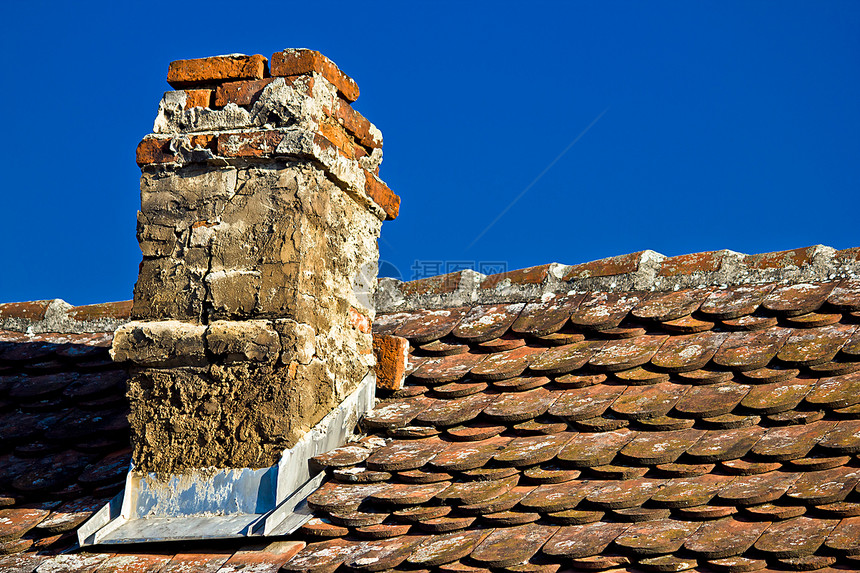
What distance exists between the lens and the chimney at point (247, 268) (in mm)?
2961

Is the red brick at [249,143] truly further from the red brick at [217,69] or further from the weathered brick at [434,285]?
the weathered brick at [434,285]

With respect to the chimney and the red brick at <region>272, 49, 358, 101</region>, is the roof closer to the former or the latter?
the chimney

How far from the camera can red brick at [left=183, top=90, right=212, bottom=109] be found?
3.34 meters

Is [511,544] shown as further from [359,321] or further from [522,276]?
[522,276]

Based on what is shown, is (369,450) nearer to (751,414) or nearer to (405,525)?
(405,525)

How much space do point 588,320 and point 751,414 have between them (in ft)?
2.67

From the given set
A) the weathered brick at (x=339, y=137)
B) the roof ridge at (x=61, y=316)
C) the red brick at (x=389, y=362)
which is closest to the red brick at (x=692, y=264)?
the red brick at (x=389, y=362)

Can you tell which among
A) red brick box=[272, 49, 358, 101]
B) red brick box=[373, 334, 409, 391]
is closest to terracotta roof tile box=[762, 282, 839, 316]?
red brick box=[373, 334, 409, 391]

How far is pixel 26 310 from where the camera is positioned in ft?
15.5

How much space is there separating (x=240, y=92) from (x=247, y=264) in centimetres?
71

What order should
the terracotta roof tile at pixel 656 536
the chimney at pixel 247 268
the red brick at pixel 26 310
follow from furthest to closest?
1. the red brick at pixel 26 310
2. the chimney at pixel 247 268
3. the terracotta roof tile at pixel 656 536

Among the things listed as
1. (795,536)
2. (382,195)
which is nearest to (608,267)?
(382,195)

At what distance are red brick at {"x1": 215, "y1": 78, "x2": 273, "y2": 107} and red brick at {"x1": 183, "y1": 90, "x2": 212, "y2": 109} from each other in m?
0.03

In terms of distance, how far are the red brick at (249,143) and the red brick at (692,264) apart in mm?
1645
